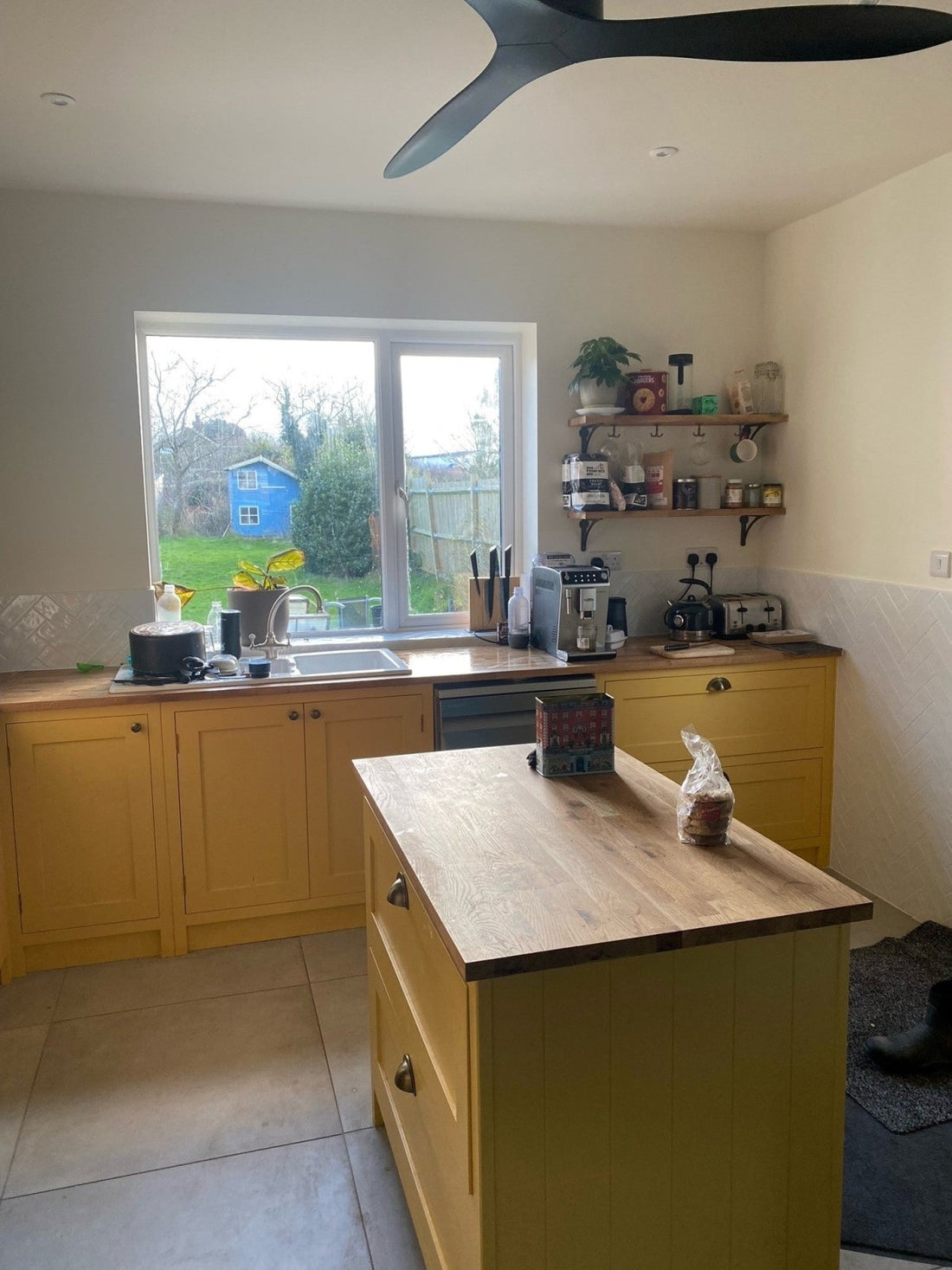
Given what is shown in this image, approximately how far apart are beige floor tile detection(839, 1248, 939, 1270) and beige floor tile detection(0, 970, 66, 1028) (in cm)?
216

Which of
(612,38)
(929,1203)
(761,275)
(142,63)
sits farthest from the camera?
(761,275)

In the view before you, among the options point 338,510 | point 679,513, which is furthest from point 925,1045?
point 338,510

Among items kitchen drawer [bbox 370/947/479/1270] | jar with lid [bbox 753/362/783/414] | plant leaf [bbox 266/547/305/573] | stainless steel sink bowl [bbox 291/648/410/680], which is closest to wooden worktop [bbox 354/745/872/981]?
kitchen drawer [bbox 370/947/479/1270]

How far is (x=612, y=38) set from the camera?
153 cm

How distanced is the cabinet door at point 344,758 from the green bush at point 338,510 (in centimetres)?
86

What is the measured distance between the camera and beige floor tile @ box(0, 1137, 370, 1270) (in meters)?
1.83

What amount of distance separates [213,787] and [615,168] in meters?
2.43

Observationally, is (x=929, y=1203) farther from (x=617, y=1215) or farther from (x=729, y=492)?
(x=729, y=492)

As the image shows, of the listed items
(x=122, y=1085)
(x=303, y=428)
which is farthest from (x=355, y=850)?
(x=303, y=428)

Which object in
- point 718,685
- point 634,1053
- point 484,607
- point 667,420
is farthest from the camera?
point 484,607

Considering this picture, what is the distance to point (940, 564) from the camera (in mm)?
3055

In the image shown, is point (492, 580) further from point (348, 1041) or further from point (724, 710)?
point (348, 1041)

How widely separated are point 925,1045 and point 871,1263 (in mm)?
713

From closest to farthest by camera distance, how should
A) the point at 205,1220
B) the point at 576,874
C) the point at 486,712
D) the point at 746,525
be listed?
the point at 576,874 → the point at 205,1220 → the point at 486,712 → the point at 746,525
